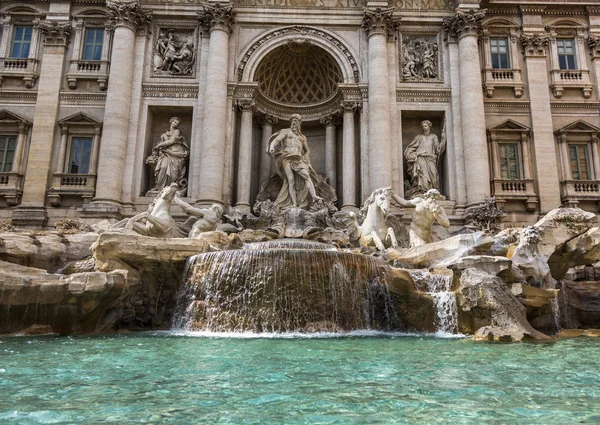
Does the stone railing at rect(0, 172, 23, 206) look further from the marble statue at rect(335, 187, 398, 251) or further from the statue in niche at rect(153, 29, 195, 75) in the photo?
the marble statue at rect(335, 187, 398, 251)

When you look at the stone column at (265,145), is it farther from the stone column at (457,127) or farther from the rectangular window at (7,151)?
the rectangular window at (7,151)

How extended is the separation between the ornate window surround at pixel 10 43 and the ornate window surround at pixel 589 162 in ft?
73.8

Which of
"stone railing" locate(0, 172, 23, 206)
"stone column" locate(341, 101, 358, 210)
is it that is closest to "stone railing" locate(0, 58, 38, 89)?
"stone railing" locate(0, 172, 23, 206)

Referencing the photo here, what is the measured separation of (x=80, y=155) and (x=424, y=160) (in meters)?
14.2

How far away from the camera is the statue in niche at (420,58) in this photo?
1953 cm

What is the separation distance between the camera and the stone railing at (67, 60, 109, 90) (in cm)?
1908

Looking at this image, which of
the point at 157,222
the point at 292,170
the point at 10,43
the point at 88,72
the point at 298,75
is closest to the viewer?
the point at 157,222

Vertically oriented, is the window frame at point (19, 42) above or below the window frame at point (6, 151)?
above

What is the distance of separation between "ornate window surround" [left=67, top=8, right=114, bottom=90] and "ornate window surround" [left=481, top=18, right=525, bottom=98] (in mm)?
16199

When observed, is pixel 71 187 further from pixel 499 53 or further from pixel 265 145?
pixel 499 53

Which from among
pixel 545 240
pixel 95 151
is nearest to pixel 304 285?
pixel 545 240

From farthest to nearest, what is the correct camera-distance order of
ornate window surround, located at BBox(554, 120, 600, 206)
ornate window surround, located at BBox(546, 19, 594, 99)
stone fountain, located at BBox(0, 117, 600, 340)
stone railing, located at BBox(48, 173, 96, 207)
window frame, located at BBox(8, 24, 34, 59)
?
1. window frame, located at BBox(8, 24, 34, 59)
2. ornate window surround, located at BBox(546, 19, 594, 99)
3. ornate window surround, located at BBox(554, 120, 600, 206)
4. stone railing, located at BBox(48, 173, 96, 207)
5. stone fountain, located at BBox(0, 117, 600, 340)

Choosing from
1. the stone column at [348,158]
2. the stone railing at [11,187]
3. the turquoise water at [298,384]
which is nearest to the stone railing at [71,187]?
Result: the stone railing at [11,187]

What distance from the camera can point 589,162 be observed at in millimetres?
19375
